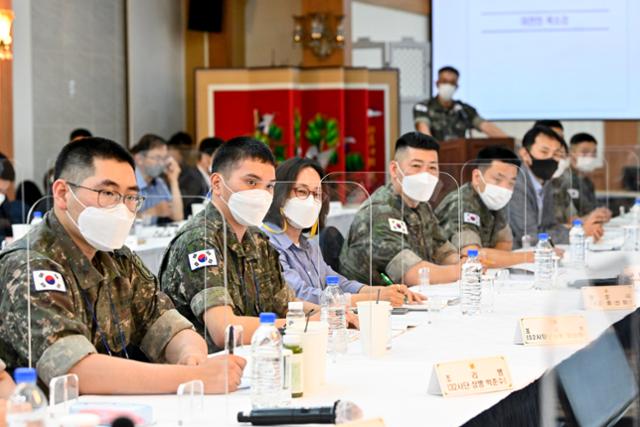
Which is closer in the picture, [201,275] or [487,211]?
[201,275]

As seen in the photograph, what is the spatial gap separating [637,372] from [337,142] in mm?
8292

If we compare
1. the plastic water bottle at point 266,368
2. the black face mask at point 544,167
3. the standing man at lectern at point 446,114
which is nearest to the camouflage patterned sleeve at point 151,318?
the plastic water bottle at point 266,368

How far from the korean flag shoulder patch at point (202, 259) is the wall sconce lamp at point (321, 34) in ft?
28.0

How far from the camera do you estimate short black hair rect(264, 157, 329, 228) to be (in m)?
4.06

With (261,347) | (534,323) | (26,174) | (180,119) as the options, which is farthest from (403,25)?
(261,347)

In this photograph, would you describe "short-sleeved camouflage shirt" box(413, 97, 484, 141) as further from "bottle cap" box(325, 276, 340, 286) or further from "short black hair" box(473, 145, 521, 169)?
"bottle cap" box(325, 276, 340, 286)

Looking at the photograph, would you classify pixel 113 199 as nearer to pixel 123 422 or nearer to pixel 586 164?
pixel 123 422

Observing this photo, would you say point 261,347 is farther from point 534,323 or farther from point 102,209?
point 534,323

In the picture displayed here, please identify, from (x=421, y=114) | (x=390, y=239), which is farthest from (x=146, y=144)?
(x=390, y=239)

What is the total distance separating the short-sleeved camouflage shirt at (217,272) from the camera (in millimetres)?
3465

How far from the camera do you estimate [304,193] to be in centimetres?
414

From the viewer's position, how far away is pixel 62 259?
2.96 meters

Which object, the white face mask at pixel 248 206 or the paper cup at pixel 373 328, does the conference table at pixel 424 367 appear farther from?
the white face mask at pixel 248 206

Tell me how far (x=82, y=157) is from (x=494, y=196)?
10.00 ft
